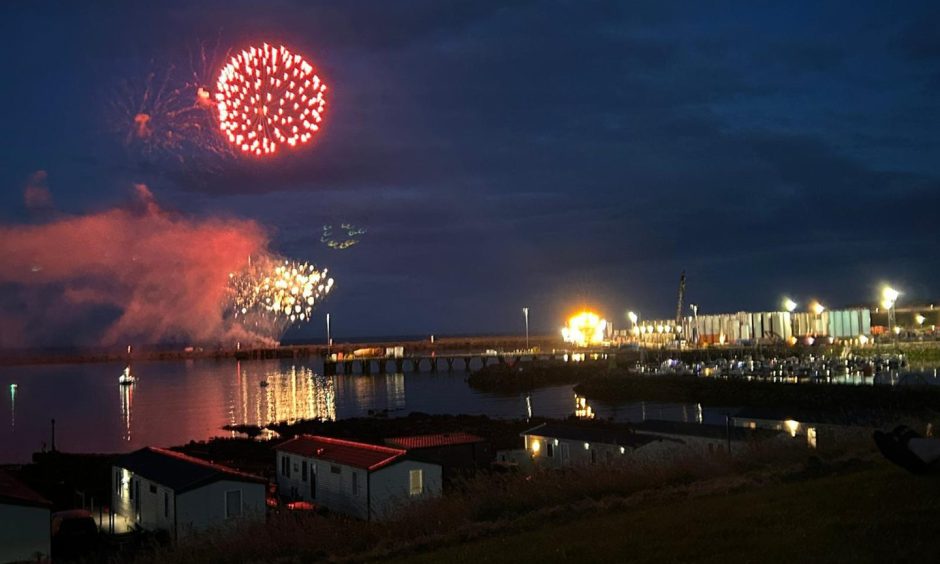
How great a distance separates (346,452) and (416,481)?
8.99 feet

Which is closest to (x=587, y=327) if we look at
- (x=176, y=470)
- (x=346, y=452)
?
(x=346, y=452)

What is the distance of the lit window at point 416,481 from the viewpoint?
21984 millimetres

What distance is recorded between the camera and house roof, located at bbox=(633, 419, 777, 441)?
25370 millimetres

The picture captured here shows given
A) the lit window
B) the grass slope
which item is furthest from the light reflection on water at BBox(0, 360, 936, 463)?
the grass slope

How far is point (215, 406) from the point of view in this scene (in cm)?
7206

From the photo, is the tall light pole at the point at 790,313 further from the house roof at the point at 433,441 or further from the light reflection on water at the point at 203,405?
the house roof at the point at 433,441

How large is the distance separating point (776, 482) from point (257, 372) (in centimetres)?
12122

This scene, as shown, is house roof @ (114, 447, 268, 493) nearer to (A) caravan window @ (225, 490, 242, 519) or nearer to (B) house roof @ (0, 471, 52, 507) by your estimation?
(A) caravan window @ (225, 490, 242, 519)

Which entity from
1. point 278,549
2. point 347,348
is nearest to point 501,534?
point 278,549

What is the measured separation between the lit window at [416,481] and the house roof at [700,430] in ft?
29.1

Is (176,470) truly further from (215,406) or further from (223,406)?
(215,406)

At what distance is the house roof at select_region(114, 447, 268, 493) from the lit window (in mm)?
3633

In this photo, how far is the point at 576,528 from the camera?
1025cm

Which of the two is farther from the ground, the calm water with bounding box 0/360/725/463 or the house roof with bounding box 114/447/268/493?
the house roof with bounding box 114/447/268/493
